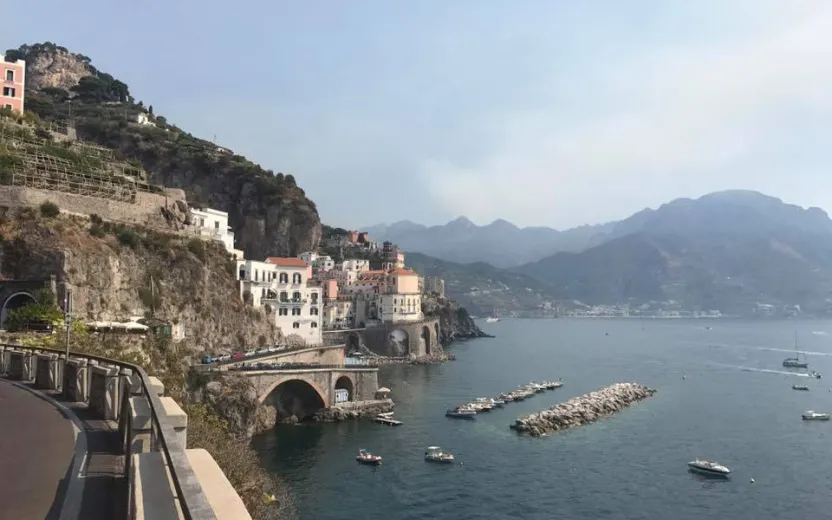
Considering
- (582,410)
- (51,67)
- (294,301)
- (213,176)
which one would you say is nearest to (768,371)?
(582,410)

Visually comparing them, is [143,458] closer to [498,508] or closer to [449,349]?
[498,508]

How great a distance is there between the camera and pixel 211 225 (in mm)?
66125

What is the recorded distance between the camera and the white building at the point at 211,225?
62.5m

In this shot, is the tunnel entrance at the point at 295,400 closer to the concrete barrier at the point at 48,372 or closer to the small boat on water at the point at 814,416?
the concrete barrier at the point at 48,372

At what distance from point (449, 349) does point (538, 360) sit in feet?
72.6

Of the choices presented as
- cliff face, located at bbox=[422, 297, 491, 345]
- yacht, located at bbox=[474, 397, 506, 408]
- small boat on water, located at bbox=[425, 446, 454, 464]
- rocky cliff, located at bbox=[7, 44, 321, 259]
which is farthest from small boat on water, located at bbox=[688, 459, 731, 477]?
cliff face, located at bbox=[422, 297, 491, 345]

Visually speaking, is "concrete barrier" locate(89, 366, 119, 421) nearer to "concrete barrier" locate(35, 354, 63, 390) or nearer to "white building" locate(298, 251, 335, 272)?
"concrete barrier" locate(35, 354, 63, 390)

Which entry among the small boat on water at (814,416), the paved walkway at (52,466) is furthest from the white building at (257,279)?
the small boat on water at (814,416)

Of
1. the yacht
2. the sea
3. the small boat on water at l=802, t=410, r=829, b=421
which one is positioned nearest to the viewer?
the sea

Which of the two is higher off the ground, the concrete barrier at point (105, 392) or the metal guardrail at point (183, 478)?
the metal guardrail at point (183, 478)

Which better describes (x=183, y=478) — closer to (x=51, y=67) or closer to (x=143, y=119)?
(x=143, y=119)

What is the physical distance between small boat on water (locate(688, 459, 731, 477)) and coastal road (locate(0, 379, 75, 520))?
38.1 m

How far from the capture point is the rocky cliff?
92375mm

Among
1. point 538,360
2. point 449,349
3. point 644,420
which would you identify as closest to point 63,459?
point 644,420
